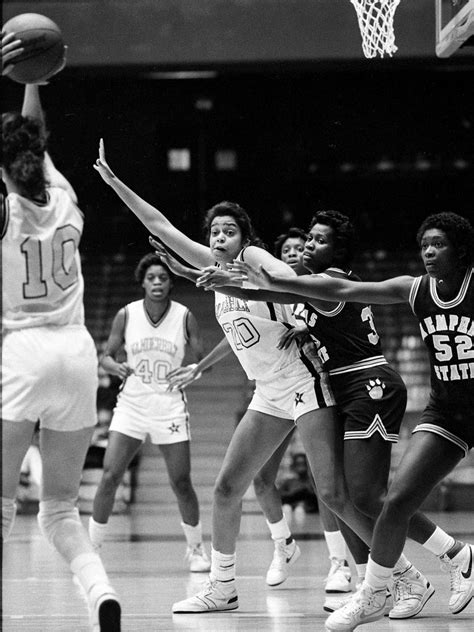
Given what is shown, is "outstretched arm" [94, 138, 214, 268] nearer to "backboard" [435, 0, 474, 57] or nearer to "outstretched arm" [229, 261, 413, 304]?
"outstretched arm" [229, 261, 413, 304]

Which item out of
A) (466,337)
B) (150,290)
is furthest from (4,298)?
(150,290)

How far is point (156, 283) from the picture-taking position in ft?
23.1

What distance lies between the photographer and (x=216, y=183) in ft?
39.3

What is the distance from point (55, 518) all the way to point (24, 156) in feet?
4.62

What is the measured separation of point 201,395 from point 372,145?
4.98 m

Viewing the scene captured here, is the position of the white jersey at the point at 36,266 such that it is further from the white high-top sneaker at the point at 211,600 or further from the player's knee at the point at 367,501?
the white high-top sneaker at the point at 211,600

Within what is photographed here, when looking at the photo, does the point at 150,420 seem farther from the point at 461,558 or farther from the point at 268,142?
the point at 268,142

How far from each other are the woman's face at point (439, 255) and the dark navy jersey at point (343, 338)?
2.19 feet

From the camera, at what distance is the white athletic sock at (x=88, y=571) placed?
3.79 metres

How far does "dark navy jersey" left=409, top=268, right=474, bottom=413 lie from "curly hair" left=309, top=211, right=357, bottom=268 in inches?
31.1

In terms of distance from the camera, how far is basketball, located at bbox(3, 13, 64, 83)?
4.54 metres

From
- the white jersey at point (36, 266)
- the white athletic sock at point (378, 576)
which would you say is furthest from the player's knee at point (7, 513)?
the white athletic sock at point (378, 576)

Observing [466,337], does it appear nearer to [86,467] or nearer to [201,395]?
[86,467]

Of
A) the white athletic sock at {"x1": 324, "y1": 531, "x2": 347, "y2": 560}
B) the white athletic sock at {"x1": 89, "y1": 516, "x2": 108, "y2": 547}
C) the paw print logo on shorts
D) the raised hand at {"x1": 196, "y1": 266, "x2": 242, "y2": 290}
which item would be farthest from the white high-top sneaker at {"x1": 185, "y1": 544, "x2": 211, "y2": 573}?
the raised hand at {"x1": 196, "y1": 266, "x2": 242, "y2": 290}
